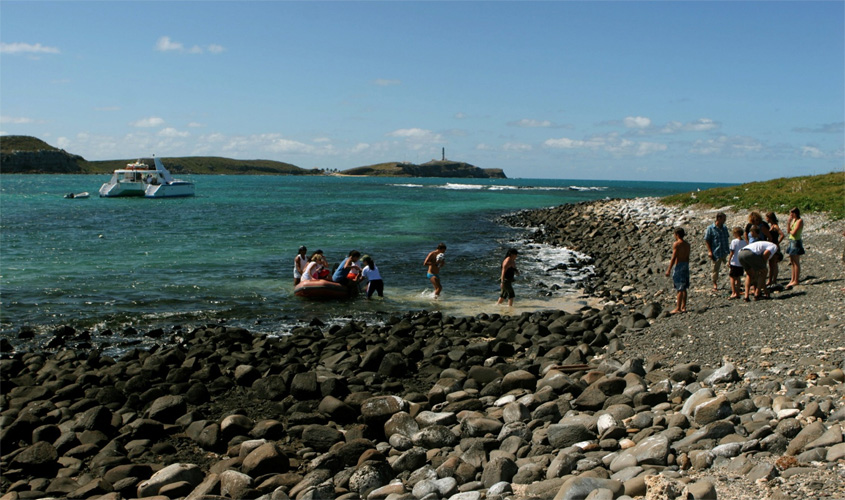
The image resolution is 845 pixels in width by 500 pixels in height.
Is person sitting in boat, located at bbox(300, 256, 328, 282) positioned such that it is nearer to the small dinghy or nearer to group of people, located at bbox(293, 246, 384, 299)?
group of people, located at bbox(293, 246, 384, 299)

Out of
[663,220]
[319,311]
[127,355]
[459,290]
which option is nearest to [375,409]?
[127,355]

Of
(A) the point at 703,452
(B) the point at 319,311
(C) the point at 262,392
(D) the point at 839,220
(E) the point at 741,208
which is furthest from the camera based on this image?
(E) the point at 741,208

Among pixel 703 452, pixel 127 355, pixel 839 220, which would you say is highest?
pixel 839 220

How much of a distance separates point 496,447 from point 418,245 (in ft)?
85.0

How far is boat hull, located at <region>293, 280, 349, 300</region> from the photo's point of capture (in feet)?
59.3

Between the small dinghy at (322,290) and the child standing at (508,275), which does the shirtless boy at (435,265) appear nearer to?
the child standing at (508,275)

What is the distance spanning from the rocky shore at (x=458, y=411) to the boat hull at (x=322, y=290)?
410 centimetres

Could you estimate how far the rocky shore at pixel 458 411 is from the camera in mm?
5992

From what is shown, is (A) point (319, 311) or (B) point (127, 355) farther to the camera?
(A) point (319, 311)

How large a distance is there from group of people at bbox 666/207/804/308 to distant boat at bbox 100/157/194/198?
6698 centimetres

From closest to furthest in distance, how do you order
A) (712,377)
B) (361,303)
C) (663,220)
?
(712,377), (361,303), (663,220)

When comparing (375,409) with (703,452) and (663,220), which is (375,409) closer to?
(703,452)

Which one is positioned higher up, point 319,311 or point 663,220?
point 663,220

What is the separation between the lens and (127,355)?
12320 millimetres
